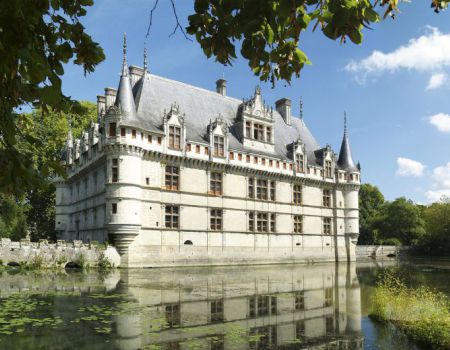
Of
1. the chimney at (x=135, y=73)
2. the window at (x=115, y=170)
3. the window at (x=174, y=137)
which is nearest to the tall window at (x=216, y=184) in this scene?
the window at (x=174, y=137)

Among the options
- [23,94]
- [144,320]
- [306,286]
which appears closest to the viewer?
[23,94]

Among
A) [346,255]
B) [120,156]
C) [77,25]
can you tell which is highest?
[120,156]

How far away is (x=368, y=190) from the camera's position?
6750 cm

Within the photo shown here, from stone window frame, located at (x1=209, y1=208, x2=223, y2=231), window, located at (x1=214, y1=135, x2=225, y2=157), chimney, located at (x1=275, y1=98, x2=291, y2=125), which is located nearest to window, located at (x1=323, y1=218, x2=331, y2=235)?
chimney, located at (x1=275, y1=98, x2=291, y2=125)

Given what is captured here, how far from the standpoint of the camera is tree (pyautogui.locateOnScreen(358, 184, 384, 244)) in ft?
188

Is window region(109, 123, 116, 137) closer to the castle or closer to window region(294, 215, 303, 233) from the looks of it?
the castle

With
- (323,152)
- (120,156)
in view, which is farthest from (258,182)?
(120,156)

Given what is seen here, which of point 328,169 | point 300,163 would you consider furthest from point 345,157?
point 300,163

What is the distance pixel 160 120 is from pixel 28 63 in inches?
1054

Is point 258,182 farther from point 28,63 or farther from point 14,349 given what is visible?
point 28,63

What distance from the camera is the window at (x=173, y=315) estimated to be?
995cm

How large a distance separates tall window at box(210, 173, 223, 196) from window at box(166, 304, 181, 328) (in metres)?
18.3

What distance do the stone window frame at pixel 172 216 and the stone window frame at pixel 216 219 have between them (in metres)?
2.60

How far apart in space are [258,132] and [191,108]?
5463 millimetres
